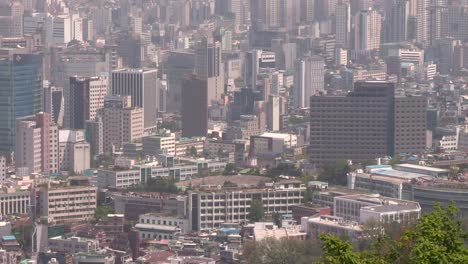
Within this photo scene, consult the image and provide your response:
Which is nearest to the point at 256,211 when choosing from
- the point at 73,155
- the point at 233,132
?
the point at 73,155

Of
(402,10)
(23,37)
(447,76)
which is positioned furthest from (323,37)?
→ (23,37)

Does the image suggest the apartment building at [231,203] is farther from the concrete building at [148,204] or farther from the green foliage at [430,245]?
the green foliage at [430,245]

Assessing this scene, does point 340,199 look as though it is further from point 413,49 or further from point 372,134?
point 413,49

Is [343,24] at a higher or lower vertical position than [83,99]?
higher

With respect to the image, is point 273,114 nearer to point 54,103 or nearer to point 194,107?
point 194,107

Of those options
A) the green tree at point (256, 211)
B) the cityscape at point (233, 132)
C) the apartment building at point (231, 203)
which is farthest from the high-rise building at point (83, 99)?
the green tree at point (256, 211)

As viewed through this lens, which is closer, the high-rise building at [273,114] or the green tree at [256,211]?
the green tree at [256,211]

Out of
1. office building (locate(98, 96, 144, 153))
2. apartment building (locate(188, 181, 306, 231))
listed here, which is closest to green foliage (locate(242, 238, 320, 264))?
apartment building (locate(188, 181, 306, 231))
